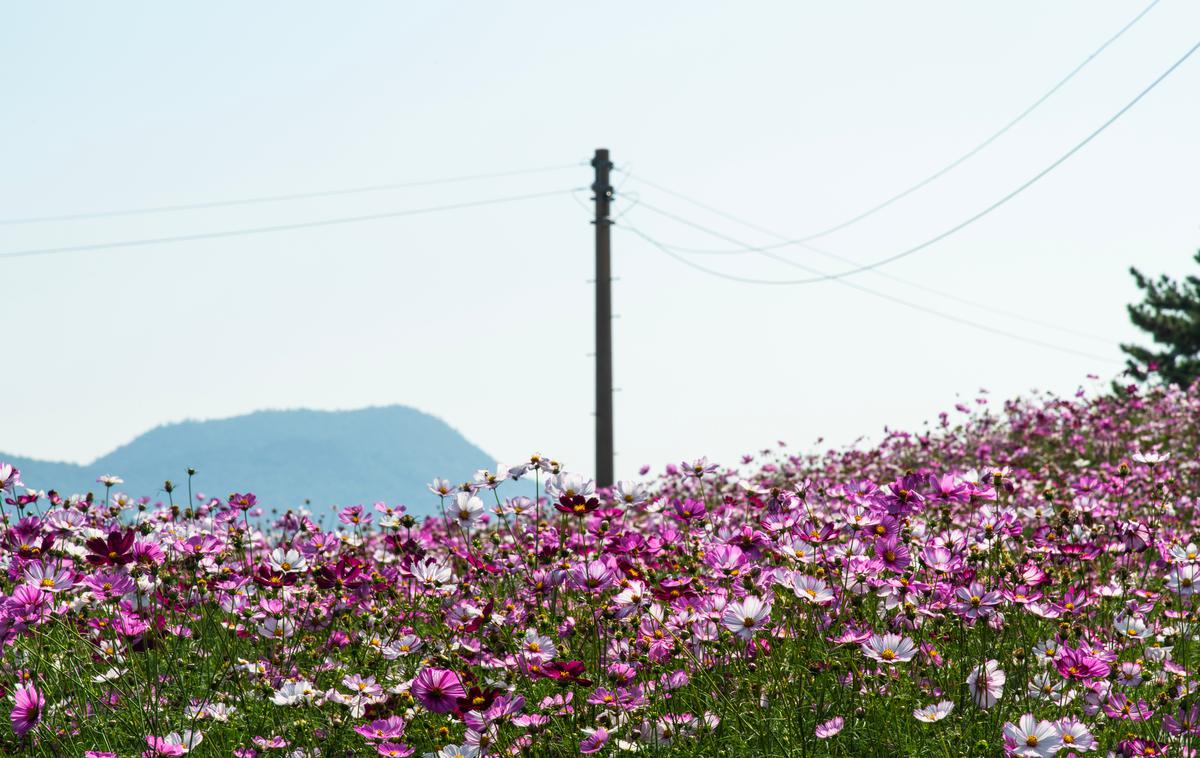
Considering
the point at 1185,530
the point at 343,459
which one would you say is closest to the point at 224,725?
the point at 1185,530

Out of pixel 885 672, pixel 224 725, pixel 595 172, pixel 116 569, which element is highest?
pixel 595 172

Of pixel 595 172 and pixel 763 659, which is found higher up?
pixel 595 172

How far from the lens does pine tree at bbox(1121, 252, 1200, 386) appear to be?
933 inches

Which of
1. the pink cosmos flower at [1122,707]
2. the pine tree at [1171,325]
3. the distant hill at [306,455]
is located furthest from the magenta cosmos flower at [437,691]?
the distant hill at [306,455]

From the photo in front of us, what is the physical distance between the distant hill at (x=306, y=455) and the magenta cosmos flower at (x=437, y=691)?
127 metres

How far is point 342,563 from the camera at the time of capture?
4.10 meters

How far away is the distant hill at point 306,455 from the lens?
13562 centimetres

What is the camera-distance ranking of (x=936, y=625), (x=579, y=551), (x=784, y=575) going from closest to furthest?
(x=784, y=575) → (x=936, y=625) → (x=579, y=551)

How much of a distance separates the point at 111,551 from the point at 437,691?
116 centimetres

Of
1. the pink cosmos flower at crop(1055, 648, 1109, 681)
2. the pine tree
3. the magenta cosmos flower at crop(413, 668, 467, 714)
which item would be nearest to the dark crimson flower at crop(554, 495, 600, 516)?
the magenta cosmos flower at crop(413, 668, 467, 714)

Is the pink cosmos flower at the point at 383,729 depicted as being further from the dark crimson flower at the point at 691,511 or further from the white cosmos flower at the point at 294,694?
the dark crimson flower at the point at 691,511

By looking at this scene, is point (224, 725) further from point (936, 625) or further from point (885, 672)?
point (936, 625)

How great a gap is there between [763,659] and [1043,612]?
980mm

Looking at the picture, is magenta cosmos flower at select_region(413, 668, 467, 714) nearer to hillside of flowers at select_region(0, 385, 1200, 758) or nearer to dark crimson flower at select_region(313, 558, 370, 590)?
hillside of flowers at select_region(0, 385, 1200, 758)
